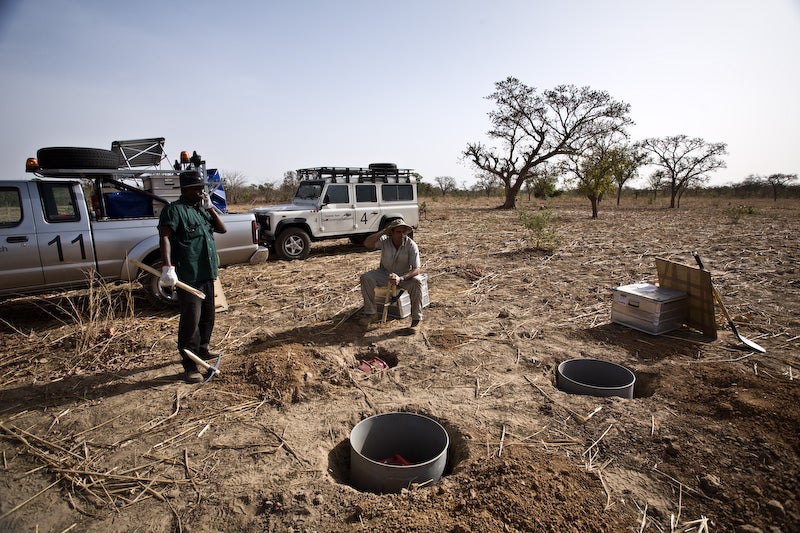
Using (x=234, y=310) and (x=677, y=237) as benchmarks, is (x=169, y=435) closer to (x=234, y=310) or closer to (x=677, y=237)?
(x=234, y=310)

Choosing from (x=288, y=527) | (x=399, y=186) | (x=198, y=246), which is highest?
(x=399, y=186)

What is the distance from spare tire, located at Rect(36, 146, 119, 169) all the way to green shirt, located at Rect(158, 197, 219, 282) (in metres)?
2.48

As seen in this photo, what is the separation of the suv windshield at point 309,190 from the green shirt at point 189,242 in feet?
19.7

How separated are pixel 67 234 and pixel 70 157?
979mm

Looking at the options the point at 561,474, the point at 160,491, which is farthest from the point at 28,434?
the point at 561,474

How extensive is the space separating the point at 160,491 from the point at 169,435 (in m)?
0.61

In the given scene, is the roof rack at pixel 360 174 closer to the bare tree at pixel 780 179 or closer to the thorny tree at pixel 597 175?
the thorny tree at pixel 597 175

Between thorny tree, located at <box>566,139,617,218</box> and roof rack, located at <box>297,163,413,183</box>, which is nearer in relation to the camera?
roof rack, located at <box>297,163,413,183</box>

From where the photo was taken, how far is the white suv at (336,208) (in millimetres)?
9266

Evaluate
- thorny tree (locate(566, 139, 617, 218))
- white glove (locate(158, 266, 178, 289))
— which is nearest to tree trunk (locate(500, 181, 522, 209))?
thorny tree (locate(566, 139, 617, 218))

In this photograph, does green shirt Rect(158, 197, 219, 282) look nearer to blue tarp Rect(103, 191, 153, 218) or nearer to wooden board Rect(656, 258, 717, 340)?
blue tarp Rect(103, 191, 153, 218)

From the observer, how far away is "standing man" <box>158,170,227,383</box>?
11.9 feet

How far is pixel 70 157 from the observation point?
516cm

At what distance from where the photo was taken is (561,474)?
2510 mm
